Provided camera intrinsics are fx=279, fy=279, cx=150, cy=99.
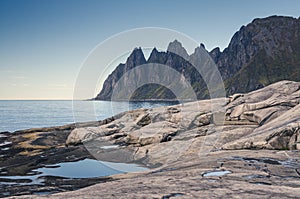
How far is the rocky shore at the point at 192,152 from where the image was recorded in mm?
13234

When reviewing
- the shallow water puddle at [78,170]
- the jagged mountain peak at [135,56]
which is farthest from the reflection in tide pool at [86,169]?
the jagged mountain peak at [135,56]

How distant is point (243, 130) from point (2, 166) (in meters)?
32.7

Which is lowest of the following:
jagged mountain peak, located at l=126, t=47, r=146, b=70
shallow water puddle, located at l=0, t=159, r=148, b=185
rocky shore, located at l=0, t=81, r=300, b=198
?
shallow water puddle, located at l=0, t=159, r=148, b=185

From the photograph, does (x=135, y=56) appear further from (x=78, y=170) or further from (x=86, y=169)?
(x=78, y=170)

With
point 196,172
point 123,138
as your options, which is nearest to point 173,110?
point 123,138

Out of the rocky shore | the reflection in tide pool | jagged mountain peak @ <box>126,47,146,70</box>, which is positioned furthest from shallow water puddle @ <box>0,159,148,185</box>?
jagged mountain peak @ <box>126,47,146,70</box>

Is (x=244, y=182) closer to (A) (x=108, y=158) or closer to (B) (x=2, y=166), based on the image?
(A) (x=108, y=158)

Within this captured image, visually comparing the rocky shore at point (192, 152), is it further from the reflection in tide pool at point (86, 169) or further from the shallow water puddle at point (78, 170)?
the reflection in tide pool at point (86, 169)

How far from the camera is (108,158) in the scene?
40.2 meters

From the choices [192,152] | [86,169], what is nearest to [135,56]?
[192,152]

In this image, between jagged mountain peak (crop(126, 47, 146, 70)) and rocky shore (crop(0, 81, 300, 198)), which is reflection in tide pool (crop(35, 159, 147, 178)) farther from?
jagged mountain peak (crop(126, 47, 146, 70))

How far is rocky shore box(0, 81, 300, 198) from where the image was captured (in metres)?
13.2

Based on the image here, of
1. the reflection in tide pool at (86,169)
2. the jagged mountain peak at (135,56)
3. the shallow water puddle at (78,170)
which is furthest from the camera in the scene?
the jagged mountain peak at (135,56)

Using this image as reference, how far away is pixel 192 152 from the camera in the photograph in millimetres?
35375
